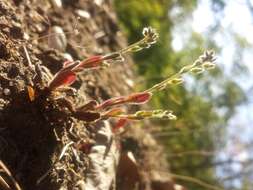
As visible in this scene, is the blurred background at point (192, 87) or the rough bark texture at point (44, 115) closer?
the rough bark texture at point (44, 115)

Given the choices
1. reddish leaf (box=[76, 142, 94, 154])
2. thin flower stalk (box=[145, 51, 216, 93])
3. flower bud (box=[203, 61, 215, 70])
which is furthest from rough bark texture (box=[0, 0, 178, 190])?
flower bud (box=[203, 61, 215, 70])

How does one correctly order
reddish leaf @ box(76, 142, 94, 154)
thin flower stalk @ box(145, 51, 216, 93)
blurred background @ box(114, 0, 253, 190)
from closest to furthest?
thin flower stalk @ box(145, 51, 216, 93) → reddish leaf @ box(76, 142, 94, 154) → blurred background @ box(114, 0, 253, 190)

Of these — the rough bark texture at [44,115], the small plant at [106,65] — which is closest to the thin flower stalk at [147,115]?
the small plant at [106,65]

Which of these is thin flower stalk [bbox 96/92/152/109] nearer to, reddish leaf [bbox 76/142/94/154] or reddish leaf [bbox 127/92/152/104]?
reddish leaf [bbox 127/92/152/104]

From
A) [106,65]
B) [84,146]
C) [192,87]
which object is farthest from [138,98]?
[192,87]

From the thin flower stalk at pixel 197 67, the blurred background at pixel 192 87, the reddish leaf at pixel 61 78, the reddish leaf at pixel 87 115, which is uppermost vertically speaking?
the blurred background at pixel 192 87

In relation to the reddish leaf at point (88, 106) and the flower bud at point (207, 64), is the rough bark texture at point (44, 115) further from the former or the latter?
the flower bud at point (207, 64)

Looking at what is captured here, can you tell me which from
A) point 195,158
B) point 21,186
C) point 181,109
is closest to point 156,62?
point 181,109

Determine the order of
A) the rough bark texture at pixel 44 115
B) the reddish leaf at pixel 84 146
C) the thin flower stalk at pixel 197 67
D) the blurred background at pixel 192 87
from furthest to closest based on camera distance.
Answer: the blurred background at pixel 192 87 < the reddish leaf at pixel 84 146 < the thin flower stalk at pixel 197 67 < the rough bark texture at pixel 44 115

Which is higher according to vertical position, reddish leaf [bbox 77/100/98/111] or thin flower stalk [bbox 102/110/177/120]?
thin flower stalk [bbox 102/110/177/120]
